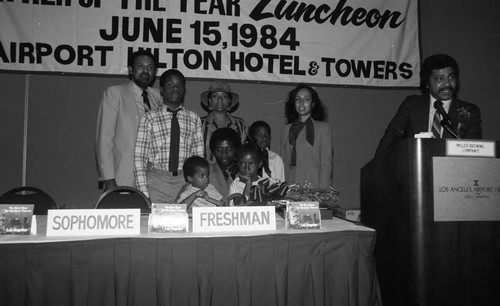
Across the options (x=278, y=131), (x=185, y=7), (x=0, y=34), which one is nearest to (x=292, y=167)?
(x=278, y=131)

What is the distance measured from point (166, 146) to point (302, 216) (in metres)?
1.65

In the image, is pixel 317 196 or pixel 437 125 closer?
pixel 437 125

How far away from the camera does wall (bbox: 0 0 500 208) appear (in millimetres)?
4258

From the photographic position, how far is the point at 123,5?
4.15m

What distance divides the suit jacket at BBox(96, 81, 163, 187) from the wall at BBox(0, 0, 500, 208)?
1011mm

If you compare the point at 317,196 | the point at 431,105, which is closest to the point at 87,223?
the point at 317,196

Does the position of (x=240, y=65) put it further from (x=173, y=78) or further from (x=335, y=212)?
(x=335, y=212)

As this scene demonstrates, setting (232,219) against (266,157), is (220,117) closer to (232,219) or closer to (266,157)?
(266,157)

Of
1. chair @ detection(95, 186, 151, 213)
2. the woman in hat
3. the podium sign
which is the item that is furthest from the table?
the woman in hat

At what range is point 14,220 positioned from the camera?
165 cm

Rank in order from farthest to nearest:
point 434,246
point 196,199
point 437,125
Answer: point 196,199, point 437,125, point 434,246

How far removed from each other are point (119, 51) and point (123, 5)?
0.47 metres

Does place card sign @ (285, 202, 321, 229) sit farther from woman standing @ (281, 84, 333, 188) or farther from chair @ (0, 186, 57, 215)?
chair @ (0, 186, 57, 215)

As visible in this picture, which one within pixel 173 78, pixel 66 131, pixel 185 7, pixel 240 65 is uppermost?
pixel 185 7
